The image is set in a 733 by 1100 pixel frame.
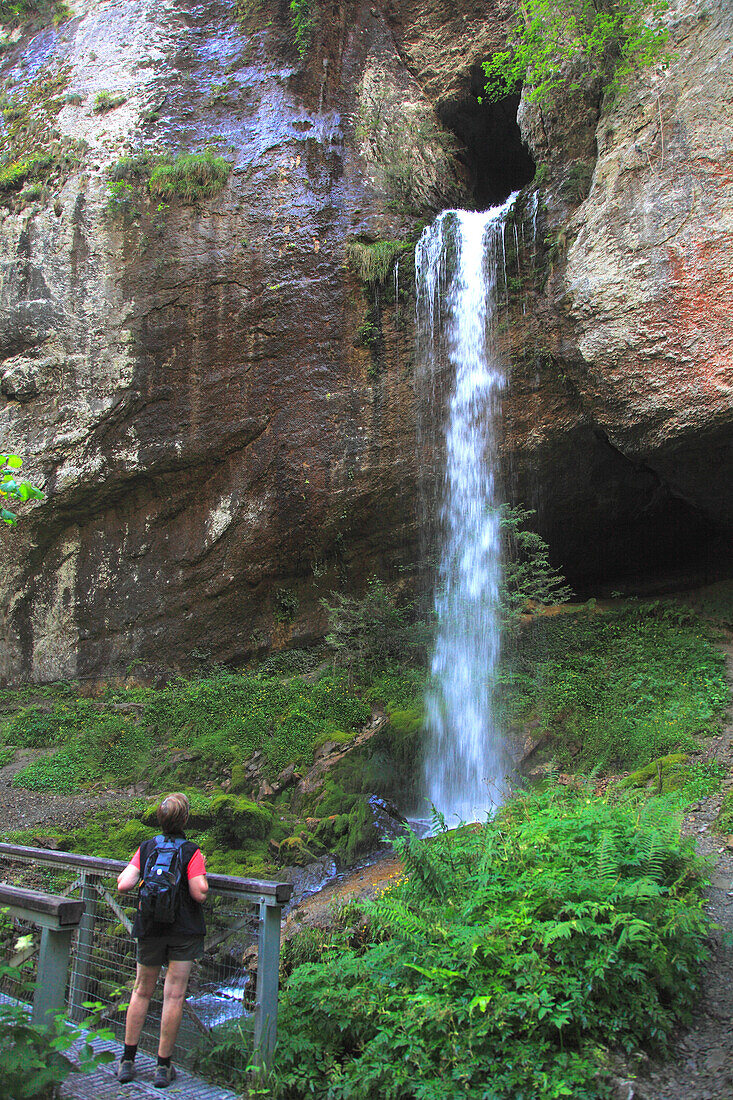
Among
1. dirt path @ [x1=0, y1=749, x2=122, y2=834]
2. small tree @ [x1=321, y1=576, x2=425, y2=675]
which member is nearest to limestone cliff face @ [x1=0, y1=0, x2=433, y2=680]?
small tree @ [x1=321, y1=576, x2=425, y2=675]

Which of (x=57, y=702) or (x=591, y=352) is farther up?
(x=591, y=352)

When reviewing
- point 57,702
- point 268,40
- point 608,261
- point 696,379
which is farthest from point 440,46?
point 57,702

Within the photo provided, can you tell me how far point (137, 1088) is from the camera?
3.14 meters

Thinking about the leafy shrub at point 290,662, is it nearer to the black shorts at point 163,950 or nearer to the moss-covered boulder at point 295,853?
the moss-covered boulder at point 295,853

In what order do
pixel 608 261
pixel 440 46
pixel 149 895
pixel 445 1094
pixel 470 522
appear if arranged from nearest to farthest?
pixel 445 1094 < pixel 149 895 < pixel 608 261 < pixel 470 522 < pixel 440 46

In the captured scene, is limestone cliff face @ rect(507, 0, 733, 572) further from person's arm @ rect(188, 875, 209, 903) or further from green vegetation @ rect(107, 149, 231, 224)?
person's arm @ rect(188, 875, 209, 903)

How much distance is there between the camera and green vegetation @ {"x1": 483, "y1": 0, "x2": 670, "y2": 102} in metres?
10.0

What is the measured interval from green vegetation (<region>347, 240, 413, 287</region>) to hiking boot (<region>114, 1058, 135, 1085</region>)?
1268cm

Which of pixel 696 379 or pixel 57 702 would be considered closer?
pixel 696 379

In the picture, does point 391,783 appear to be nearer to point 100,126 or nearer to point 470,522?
point 470,522

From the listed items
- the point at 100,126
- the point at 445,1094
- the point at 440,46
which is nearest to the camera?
the point at 445,1094

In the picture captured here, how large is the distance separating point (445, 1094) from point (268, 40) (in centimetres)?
1888

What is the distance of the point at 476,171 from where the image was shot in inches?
656

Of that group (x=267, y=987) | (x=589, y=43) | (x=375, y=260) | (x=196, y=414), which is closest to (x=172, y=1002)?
(x=267, y=987)
